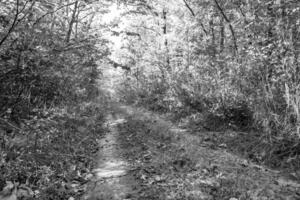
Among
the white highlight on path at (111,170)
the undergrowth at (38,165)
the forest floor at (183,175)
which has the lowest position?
the white highlight on path at (111,170)

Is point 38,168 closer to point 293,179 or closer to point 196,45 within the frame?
point 293,179

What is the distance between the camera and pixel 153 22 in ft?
59.7

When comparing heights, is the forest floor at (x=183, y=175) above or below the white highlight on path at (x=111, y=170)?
above

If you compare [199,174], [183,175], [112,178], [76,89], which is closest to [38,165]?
[112,178]

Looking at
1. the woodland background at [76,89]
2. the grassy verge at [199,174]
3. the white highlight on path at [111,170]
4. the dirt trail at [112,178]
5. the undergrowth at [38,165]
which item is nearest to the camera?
the undergrowth at [38,165]

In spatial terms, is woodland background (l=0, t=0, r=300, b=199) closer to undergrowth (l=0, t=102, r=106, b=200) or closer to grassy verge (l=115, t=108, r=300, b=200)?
undergrowth (l=0, t=102, r=106, b=200)

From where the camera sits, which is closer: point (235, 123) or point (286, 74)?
point (286, 74)

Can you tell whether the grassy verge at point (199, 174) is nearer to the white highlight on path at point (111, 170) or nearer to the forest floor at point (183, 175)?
the forest floor at point (183, 175)

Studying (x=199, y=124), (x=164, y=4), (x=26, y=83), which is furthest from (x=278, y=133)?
(x=164, y=4)

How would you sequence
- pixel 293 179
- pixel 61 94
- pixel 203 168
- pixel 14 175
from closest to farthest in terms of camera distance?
pixel 14 175 < pixel 293 179 < pixel 203 168 < pixel 61 94

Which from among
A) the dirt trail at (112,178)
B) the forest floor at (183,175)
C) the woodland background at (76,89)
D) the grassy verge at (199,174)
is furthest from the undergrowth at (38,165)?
the grassy verge at (199,174)

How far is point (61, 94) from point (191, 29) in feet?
24.2

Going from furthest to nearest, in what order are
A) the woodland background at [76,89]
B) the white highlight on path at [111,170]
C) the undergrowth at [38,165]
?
the white highlight on path at [111,170]
the woodland background at [76,89]
the undergrowth at [38,165]

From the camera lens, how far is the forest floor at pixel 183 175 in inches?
145
